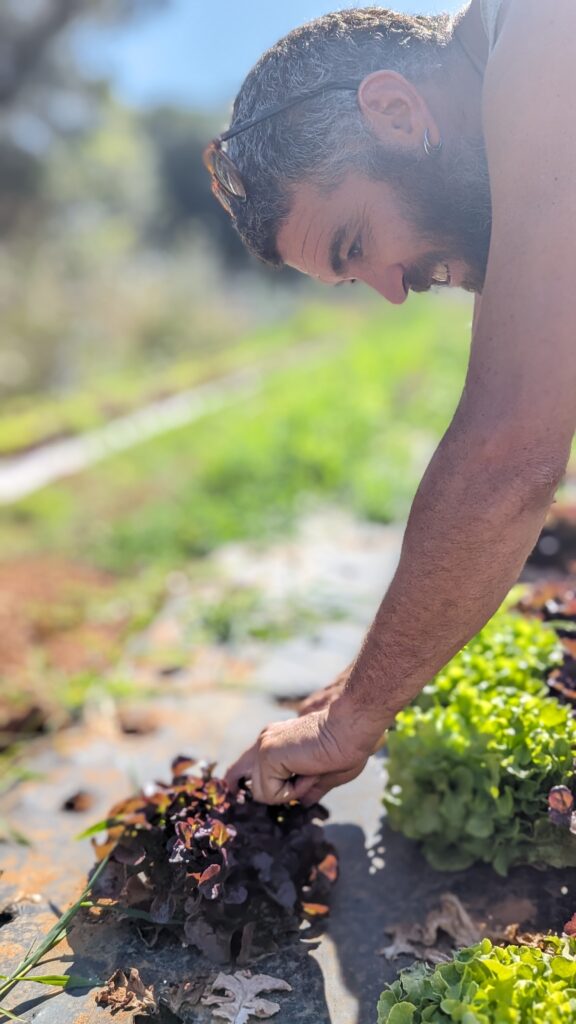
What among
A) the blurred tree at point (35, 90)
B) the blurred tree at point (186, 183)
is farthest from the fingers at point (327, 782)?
the blurred tree at point (186, 183)

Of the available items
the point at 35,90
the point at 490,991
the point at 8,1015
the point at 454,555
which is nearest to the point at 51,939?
the point at 8,1015

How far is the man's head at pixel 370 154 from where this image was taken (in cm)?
177

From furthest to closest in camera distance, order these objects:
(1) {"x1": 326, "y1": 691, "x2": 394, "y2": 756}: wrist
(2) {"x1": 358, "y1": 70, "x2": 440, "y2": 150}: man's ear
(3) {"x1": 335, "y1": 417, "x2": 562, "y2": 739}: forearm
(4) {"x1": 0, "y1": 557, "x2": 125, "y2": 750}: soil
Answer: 1. (4) {"x1": 0, "y1": 557, "x2": 125, "y2": 750}: soil
2. (1) {"x1": 326, "y1": 691, "x2": 394, "y2": 756}: wrist
3. (2) {"x1": 358, "y1": 70, "x2": 440, "y2": 150}: man's ear
4. (3) {"x1": 335, "y1": 417, "x2": 562, "y2": 739}: forearm

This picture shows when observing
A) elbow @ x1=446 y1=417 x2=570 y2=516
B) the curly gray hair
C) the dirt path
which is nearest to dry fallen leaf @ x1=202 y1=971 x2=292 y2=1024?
elbow @ x1=446 y1=417 x2=570 y2=516

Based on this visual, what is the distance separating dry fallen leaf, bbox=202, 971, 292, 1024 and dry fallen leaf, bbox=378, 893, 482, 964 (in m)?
0.29

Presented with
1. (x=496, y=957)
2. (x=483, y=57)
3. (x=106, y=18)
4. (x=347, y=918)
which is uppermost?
(x=106, y=18)

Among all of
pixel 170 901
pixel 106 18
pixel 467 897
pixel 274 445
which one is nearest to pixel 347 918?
pixel 467 897

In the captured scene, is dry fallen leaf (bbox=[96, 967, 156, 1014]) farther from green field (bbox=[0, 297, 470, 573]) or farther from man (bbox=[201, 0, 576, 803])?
green field (bbox=[0, 297, 470, 573])

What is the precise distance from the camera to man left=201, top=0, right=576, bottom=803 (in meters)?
1.50

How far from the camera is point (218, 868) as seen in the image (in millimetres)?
1917

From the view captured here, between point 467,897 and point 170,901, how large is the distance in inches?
27.7

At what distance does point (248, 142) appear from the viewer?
1.91 m

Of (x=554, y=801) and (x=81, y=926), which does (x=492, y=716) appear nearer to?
(x=554, y=801)

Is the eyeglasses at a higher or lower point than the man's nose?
higher
